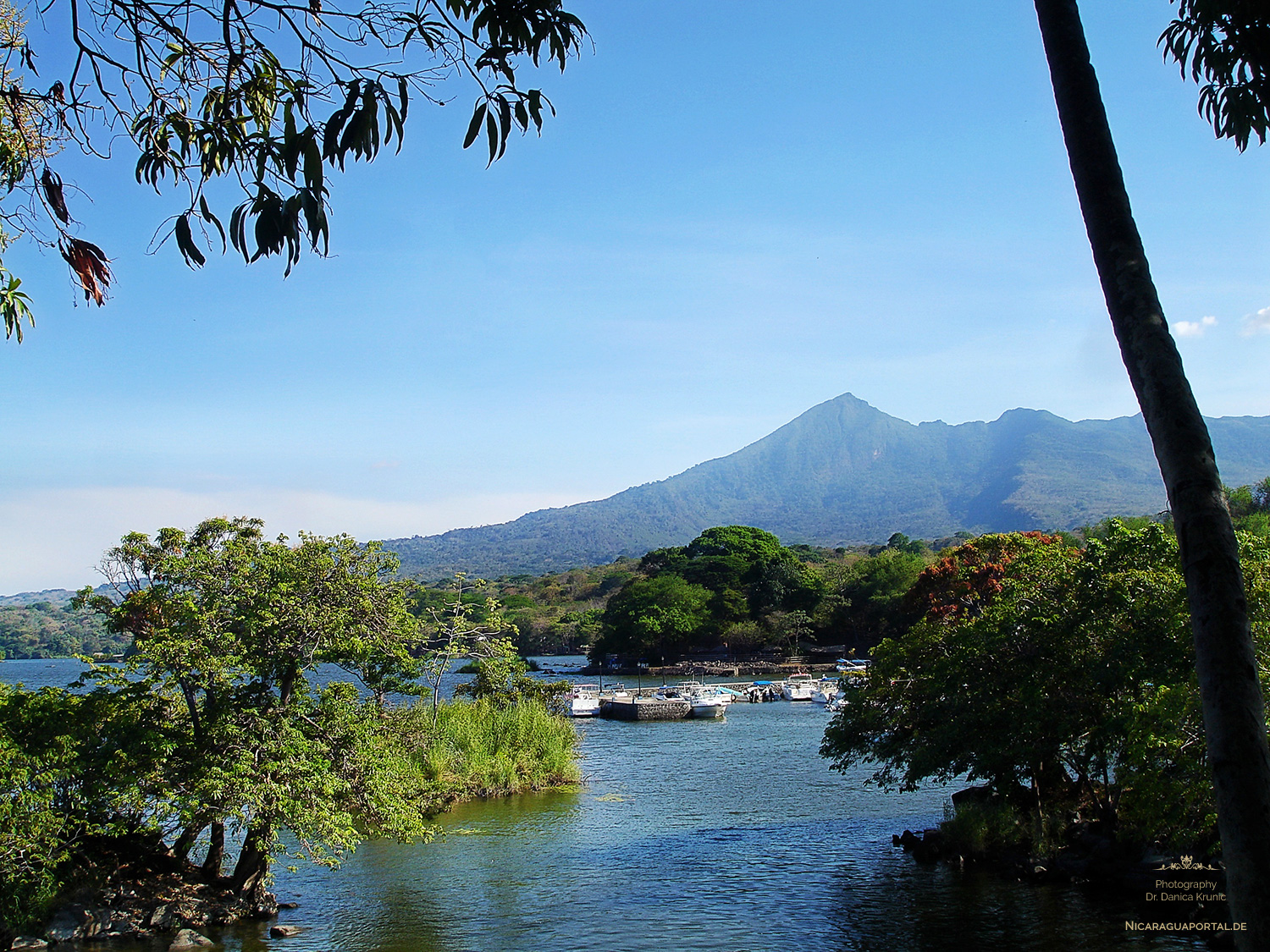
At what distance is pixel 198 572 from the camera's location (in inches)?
479

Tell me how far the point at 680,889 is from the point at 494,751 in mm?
9423

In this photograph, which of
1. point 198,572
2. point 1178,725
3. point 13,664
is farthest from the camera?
point 13,664

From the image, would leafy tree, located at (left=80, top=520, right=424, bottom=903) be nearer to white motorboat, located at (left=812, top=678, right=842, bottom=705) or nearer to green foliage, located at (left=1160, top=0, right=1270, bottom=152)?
green foliage, located at (left=1160, top=0, right=1270, bottom=152)

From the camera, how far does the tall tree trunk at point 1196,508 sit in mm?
3162

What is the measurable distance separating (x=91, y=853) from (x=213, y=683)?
284 cm

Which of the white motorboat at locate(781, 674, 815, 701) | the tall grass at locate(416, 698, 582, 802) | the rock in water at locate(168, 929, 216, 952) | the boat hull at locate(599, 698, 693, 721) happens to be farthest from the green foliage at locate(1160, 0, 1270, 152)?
the white motorboat at locate(781, 674, 815, 701)

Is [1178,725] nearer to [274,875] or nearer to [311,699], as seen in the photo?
[311,699]

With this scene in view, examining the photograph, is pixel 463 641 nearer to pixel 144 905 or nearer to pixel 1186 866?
pixel 144 905

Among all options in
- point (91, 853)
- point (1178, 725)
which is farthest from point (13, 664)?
point (1178, 725)

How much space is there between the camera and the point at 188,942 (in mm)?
11750

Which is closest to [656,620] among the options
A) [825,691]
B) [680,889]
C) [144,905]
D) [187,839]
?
[825,691]

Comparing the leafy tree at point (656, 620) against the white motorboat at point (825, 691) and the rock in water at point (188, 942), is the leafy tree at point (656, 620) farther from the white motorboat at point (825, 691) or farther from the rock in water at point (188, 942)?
the rock in water at point (188, 942)

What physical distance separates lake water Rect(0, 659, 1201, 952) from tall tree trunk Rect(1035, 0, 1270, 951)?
33.8 ft

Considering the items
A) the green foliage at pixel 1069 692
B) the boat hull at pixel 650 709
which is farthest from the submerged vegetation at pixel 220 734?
the boat hull at pixel 650 709
